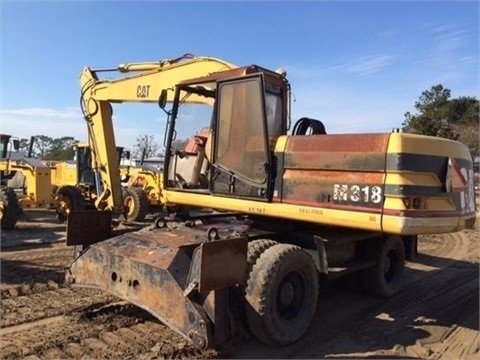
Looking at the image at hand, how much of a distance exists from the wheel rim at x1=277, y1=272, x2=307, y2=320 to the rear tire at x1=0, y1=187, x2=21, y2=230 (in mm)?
8515

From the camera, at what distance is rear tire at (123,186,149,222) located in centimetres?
1316

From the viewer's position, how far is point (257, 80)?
17.7ft

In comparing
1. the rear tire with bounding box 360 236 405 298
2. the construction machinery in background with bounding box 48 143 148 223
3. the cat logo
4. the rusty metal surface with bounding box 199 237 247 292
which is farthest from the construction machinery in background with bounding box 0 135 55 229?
the rusty metal surface with bounding box 199 237 247 292

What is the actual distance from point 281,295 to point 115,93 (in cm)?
517

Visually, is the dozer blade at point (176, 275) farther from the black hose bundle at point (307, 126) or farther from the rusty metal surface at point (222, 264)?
the black hose bundle at point (307, 126)

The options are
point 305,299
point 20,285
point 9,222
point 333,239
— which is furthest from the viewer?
point 9,222

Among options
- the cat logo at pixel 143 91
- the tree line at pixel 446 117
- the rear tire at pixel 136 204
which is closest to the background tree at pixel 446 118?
the tree line at pixel 446 117

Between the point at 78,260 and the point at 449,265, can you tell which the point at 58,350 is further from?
the point at 449,265

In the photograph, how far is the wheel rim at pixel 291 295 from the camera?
495 cm

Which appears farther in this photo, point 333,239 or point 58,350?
point 333,239

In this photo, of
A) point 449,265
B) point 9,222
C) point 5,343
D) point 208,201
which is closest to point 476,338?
point 208,201

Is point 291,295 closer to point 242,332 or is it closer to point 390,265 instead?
point 242,332

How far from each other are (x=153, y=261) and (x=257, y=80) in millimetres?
2267

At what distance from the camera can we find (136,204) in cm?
1319
